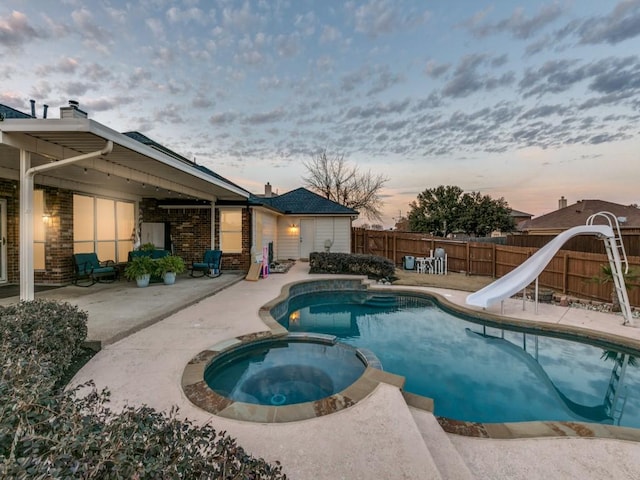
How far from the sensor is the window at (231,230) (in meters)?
11.6

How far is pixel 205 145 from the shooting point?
14.3 m

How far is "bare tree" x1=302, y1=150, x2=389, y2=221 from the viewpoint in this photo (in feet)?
92.2

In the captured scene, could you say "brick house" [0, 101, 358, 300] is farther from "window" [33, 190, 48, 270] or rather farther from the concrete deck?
the concrete deck

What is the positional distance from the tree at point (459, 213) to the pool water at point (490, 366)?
2003 centimetres

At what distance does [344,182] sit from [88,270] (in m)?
22.8

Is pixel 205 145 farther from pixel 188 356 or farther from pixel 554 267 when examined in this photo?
pixel 554 267

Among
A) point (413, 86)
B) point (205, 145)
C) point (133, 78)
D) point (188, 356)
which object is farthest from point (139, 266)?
point (413, 86)

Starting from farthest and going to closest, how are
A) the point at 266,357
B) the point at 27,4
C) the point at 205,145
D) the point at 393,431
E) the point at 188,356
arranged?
the point at 205,145 → the point at 27,4 → the point at 266,357 → the point at 188,356 → the point at 393,431

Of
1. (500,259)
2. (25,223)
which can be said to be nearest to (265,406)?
(25,223)

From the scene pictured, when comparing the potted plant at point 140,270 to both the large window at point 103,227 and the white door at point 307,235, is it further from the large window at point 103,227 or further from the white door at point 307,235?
the white door at point 307,235

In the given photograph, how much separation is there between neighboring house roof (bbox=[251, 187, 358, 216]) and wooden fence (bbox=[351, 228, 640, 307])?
2.44 metres

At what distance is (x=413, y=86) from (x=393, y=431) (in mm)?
11916

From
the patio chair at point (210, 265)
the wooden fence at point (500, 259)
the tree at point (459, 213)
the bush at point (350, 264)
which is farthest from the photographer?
the tree at point (459, 213)

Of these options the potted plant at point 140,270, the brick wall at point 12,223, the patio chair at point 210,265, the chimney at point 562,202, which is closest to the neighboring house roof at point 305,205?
the patio chair at point 210,265
